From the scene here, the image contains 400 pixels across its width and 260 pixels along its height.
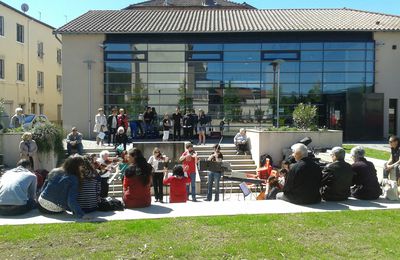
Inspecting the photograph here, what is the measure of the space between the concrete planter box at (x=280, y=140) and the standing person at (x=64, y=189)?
35.6ft

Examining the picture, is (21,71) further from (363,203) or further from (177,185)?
(363,203)

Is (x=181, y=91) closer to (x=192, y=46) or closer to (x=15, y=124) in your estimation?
(x=192, y=46)

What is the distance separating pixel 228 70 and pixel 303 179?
59.0ft

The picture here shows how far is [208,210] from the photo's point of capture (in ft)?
24.6

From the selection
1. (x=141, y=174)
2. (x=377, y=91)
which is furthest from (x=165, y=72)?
(x=141, y=174)

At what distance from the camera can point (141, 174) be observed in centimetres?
766

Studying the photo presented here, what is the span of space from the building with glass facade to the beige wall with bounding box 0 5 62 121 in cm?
921

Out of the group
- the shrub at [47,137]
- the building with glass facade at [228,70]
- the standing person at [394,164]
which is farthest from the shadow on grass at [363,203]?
the building with glass facade at [228,70]

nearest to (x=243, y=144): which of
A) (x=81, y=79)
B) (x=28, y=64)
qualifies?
(x=81, y=79)

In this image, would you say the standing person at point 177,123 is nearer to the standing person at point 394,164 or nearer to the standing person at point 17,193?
the standing person at point 394,164

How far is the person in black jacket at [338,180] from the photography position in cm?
785

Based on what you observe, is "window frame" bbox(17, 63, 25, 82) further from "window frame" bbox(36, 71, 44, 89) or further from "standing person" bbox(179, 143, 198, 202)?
"standing person" bbox(179, 143, 198, 202)

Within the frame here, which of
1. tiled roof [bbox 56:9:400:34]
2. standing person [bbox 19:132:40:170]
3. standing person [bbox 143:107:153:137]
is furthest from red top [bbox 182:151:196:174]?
tiled roof [bbox 56:9:400:34]

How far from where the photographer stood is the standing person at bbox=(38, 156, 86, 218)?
6766 millimetres
